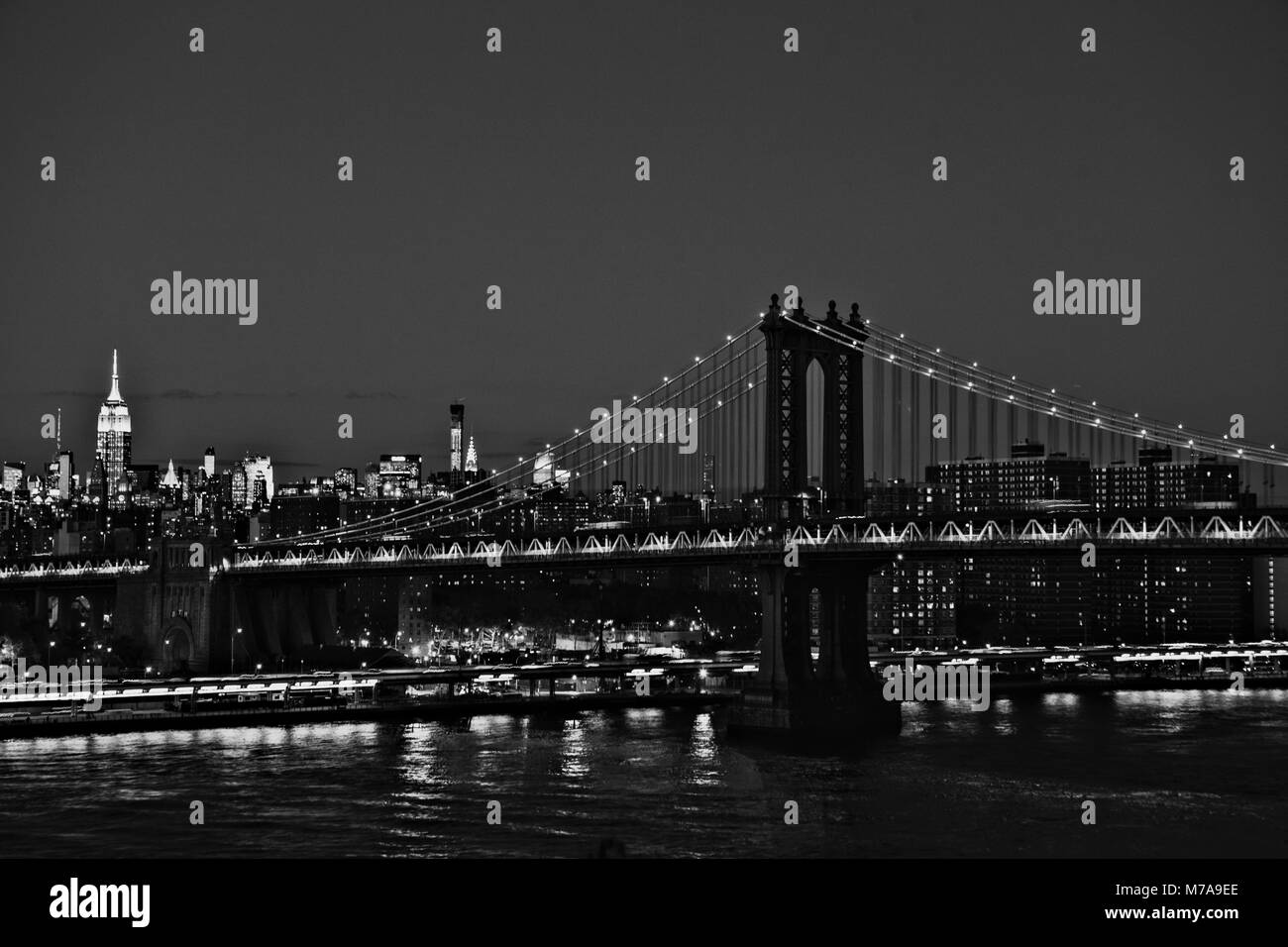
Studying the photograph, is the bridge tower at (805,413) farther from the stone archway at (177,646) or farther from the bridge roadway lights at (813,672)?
the stone archway at (177,646)

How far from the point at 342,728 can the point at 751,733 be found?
15.4 meters

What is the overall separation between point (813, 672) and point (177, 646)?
34.9 meters

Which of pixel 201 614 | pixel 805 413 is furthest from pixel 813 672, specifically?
pixel 201 614

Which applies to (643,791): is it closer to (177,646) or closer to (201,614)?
(201,614)

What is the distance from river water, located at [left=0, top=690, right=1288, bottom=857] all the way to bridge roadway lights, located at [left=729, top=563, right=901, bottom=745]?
1.52 m

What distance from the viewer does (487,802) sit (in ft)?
121

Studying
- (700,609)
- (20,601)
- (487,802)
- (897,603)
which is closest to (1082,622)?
(897,603)

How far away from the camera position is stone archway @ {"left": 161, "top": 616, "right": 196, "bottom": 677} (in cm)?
7425

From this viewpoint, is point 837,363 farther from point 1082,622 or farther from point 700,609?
point 1082,622

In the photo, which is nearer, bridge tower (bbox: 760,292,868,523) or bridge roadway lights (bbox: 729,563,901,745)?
bridge roadway lights (bbox: 729,563,901,745)

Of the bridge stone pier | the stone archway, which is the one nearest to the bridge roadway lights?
the bridge stone pier

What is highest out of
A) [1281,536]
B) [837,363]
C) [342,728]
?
[837,363]

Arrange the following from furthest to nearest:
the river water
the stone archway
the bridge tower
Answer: the stone archway
the bridge tower
the river water

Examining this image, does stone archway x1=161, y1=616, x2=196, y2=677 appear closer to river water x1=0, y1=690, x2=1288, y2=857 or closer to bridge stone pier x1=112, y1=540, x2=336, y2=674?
bridge stone pier x1=112, y1=540, x2=336, y2=674
